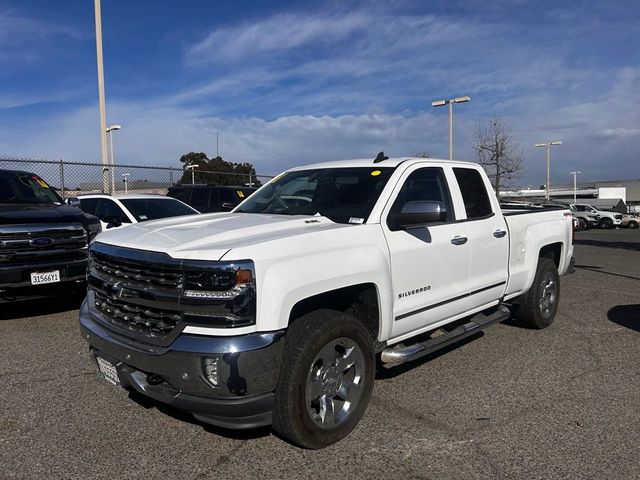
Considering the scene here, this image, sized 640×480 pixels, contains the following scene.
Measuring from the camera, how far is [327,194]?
449 cm

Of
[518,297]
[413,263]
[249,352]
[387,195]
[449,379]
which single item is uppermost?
[387,195]

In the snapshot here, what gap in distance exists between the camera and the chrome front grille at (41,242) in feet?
20.2

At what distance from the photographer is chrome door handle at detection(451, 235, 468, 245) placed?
4543 mm

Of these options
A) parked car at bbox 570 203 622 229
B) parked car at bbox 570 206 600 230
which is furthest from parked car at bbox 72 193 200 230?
parked car at bbox 570 206 600 230

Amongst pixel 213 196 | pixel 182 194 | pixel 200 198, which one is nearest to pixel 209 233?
pixel 213 196

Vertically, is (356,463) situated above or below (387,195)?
below

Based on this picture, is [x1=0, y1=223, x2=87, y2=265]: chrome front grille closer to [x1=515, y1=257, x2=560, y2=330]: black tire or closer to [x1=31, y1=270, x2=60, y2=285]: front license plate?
[x1=31, y1=270, x2=60, y2=285]: front license plate

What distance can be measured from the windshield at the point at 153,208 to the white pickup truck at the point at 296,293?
5.45m

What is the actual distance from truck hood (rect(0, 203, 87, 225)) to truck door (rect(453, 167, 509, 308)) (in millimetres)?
4823

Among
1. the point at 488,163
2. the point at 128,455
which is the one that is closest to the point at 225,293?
the point at 128,455

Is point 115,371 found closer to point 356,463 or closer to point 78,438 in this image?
point 78,438

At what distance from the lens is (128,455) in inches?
131

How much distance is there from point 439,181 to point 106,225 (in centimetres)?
684

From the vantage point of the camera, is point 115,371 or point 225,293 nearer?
point 225,293
